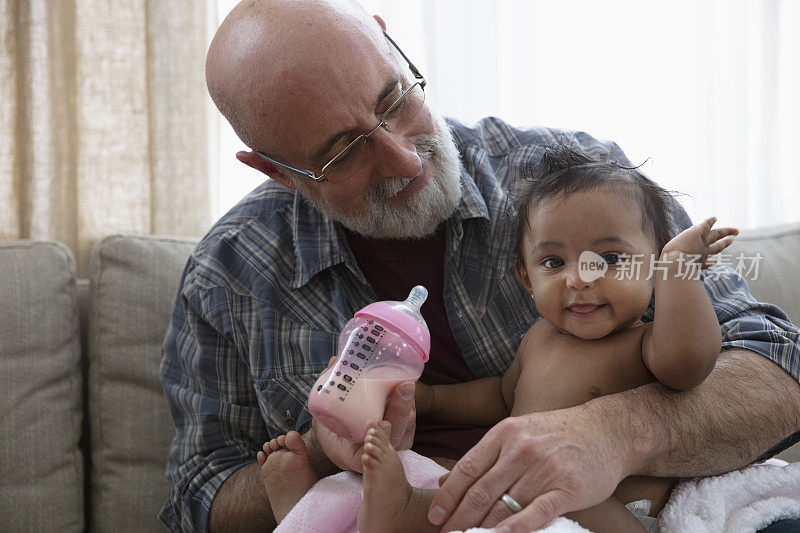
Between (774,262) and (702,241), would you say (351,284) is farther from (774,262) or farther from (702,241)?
(774,262)

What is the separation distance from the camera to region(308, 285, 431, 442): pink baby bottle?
101cm

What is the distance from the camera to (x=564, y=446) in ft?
3.31

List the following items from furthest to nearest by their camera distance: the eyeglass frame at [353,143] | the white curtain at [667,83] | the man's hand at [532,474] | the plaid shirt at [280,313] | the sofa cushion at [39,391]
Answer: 1. the white curtain at [667,83]
2. the sofa cushion at [39,391]
3. the plaid shirt at [280,313]
4. the eyeglass frame at [353,143]
5. the man's hand at [532,474]

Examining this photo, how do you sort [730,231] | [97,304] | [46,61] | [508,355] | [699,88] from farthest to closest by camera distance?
[699,88] < [46,61] < [97,304] < [508,355] < [730,231]

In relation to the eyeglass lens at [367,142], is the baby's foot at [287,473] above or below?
below

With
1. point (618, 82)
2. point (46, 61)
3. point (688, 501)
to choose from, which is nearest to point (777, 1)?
point (618, 82)

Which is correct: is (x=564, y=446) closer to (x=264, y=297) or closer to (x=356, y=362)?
(x=356, y=362)

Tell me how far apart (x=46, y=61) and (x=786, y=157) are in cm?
227

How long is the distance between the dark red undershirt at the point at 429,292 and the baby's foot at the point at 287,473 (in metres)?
0.29

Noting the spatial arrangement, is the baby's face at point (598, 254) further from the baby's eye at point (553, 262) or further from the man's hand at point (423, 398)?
the man's hand at point (423, 398)

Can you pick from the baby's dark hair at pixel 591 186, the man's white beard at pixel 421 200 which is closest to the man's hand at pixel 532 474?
the baby's dark hair at pixel 591 186

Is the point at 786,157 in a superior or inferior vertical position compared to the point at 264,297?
superior

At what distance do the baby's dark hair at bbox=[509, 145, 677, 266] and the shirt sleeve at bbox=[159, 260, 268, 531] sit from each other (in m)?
0.64

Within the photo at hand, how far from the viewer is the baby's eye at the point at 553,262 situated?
3.96ft
